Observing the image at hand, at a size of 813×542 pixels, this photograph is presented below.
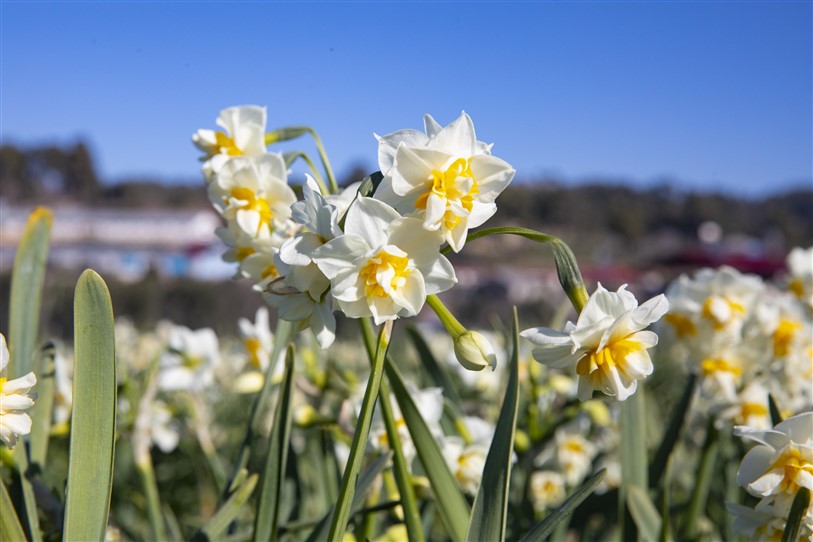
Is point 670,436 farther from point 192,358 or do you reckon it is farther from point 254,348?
point 192,358

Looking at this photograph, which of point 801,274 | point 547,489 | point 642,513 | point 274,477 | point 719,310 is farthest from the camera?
point 547,489

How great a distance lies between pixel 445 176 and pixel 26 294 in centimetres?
84

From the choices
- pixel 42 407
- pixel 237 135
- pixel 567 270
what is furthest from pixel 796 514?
pixel 42 407

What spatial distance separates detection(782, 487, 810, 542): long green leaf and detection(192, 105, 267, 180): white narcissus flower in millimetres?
827

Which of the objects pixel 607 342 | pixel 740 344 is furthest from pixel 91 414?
pixel 740 344

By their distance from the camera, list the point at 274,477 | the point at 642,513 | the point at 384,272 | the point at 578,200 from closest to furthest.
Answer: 1. the point at 384,272
2. the point at 274,477
3. the point at 642,513
4. the point at 578,200

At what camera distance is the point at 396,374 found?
108cm

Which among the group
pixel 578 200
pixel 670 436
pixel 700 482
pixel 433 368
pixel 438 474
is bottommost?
pixel 578 200

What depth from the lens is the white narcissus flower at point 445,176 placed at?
0.79 meters

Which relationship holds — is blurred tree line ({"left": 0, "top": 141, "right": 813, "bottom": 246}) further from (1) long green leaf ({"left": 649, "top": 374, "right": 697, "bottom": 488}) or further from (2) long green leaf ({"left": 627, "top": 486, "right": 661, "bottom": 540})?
(2) long green leaf ({"left": 627, "top": 486, "right": 661, "bottom": 540})

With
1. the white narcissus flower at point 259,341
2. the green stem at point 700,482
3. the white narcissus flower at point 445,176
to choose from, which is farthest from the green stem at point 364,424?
the green stem at point 700,482

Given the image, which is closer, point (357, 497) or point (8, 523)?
point (8, 523)

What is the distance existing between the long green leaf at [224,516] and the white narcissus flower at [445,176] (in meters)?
0.57

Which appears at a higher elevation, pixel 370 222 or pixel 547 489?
pixel 370 222
